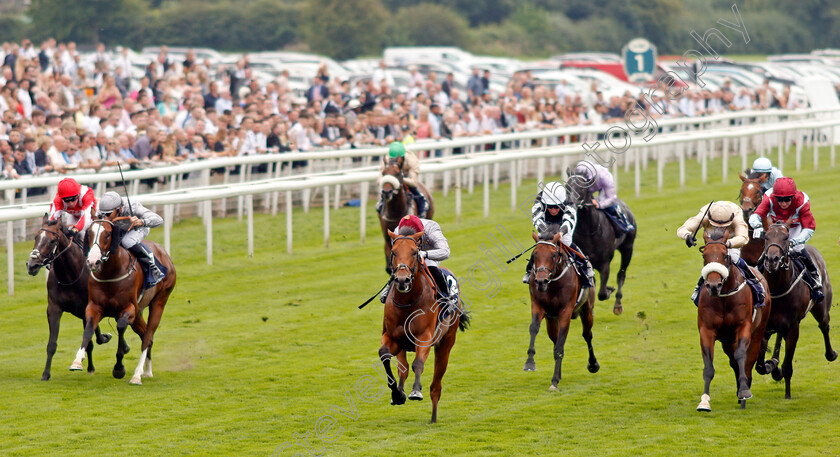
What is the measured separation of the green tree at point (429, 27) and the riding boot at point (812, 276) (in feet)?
134

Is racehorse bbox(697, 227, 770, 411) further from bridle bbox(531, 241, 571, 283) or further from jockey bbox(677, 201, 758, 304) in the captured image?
bridle bbox(531, 241, 571, 283)

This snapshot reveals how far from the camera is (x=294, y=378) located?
878 centimetres

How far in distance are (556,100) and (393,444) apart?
15678 millimetres

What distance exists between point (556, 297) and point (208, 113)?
926cm

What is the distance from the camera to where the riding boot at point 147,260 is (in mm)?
8859

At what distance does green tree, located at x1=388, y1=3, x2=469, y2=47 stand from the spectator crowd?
24.8 meters

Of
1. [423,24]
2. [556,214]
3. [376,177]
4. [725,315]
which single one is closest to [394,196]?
[376,177]

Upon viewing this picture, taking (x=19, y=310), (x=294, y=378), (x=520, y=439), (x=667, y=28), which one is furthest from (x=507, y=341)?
(x=667, y=28)

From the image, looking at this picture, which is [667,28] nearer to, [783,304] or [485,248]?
[485,248]

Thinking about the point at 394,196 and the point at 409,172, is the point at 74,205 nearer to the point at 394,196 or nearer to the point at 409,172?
the point at 394,196

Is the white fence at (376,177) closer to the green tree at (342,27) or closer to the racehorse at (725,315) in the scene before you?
the racehorse at (725,315)

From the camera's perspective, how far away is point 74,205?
8.84 m

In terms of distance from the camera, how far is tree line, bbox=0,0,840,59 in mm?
41438

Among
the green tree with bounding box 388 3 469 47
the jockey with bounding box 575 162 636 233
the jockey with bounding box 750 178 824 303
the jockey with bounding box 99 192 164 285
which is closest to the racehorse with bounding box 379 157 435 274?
the jockey with bounding box 575 162 636 233
